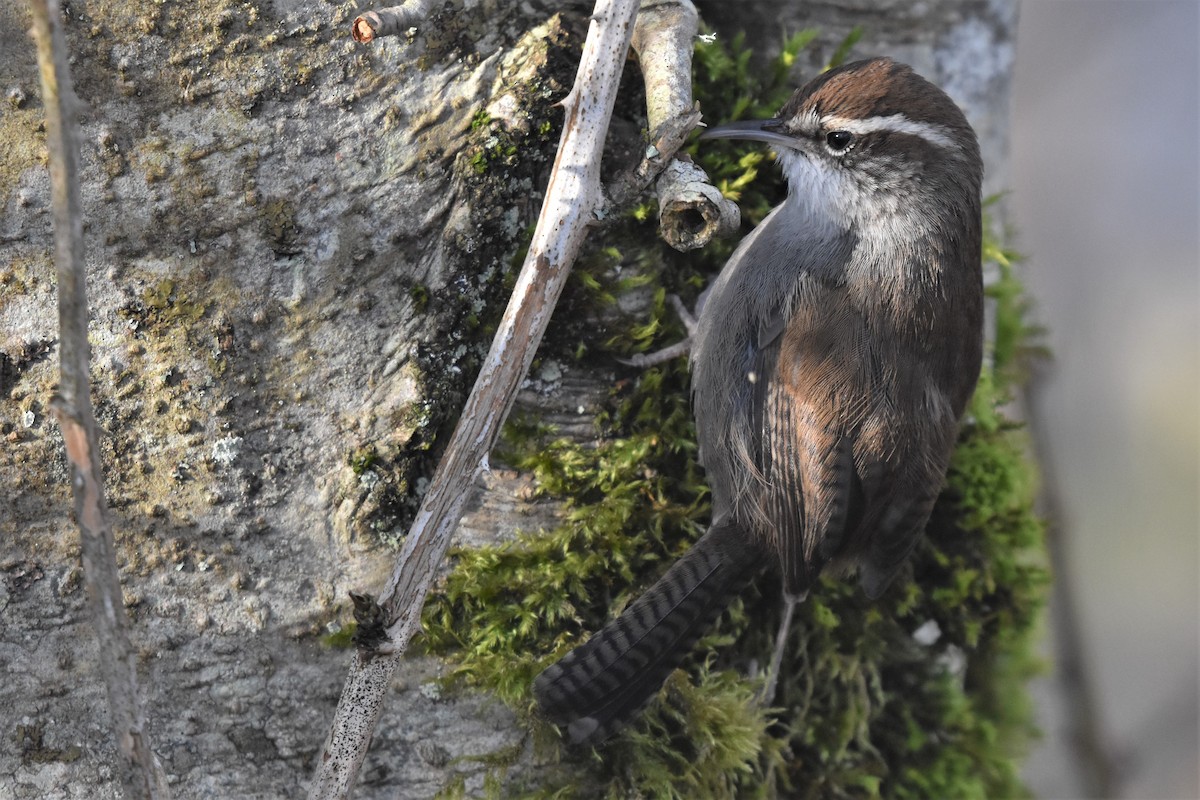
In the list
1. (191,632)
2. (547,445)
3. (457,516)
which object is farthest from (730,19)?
(191,632)

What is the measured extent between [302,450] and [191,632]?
1.43ft

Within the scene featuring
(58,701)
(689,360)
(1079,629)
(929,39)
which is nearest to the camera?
(58,701)

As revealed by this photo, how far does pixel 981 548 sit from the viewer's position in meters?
2.85

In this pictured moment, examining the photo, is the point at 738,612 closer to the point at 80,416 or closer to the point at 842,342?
the point at 842,342

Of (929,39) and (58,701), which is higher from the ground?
(929,39)

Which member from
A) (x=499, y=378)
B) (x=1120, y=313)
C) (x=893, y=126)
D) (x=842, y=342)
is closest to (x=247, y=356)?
(x=499, y=378)

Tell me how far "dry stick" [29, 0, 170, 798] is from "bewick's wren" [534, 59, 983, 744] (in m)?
1.24

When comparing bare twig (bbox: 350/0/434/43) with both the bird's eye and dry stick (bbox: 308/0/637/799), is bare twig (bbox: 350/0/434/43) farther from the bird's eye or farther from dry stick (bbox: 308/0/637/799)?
the bird's eye

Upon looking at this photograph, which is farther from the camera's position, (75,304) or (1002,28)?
(1002,28)

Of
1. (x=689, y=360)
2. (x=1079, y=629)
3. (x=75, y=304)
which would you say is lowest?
(x=1079, y=629)

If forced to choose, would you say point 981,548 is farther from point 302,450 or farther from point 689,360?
point 302,450

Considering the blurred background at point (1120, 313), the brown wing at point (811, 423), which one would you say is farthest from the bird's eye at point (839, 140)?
the blurred background at point (1120, 313)

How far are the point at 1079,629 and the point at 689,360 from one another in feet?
11.4

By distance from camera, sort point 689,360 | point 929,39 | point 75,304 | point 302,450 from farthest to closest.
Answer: point 929,39, point 689,360, point 302,450, point 75,304
